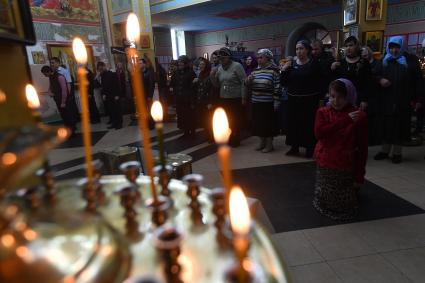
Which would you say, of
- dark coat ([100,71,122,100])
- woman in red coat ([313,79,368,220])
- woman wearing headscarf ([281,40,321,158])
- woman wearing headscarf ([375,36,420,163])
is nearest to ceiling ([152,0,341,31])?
dark coat ([100,71,122,100])

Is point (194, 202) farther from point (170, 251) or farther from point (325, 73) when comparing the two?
point (325, 73)

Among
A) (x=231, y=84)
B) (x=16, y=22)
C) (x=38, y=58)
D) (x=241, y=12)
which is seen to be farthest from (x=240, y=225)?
(x=241, y=12)

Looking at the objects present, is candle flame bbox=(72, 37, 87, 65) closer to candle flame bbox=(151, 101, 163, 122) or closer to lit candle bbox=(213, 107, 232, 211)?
candle flame bbox=(151, 101, 163, 122)

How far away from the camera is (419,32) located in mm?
10859

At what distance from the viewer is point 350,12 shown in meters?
7.04

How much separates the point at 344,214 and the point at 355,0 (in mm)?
5804

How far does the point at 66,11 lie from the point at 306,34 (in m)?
8.04

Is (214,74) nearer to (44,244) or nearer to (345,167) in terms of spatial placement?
(345,167)

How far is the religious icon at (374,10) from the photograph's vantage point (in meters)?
6.70

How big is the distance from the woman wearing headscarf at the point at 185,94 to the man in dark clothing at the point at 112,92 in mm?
2057

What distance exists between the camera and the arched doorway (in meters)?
10.9

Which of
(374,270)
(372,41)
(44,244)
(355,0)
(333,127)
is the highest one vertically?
(355,0)

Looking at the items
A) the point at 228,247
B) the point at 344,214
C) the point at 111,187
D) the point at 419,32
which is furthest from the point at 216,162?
the point at 419,32

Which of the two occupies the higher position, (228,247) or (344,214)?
(228,247)
